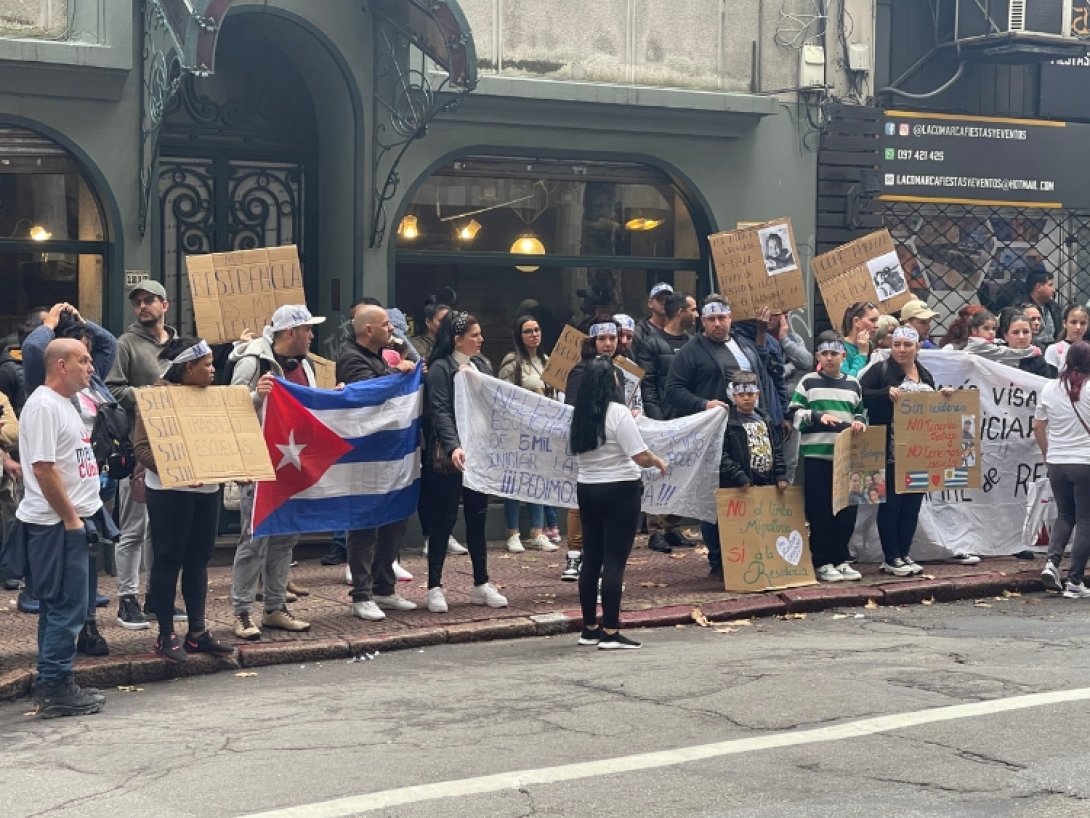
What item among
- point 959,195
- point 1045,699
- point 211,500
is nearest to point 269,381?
point 211,500

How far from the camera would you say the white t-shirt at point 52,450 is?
8.54m

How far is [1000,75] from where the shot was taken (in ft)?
57.9

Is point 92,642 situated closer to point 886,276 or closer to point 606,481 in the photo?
point 606,481

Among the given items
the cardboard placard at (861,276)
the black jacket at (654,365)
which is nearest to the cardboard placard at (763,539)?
the black jacket at (654,365)

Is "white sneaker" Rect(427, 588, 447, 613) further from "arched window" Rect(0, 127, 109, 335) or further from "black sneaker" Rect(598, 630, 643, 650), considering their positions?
"arched window" Rect(0, 127, 109, 335)

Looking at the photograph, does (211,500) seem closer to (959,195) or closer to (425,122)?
(425,122)

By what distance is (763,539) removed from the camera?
12.2 metres

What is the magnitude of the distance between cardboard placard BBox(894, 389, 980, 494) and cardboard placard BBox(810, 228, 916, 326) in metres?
1.77

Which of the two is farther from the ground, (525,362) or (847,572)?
(525,362)

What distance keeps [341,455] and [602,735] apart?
3.69 metres

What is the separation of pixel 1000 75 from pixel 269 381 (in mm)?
10098

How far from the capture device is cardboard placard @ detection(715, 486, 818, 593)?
12039 mm

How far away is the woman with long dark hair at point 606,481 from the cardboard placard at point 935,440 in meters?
3.30

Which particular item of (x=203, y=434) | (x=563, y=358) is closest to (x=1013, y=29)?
(x=563, y=358)
